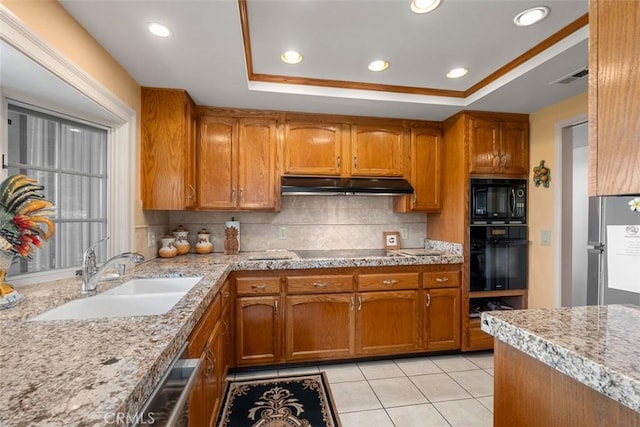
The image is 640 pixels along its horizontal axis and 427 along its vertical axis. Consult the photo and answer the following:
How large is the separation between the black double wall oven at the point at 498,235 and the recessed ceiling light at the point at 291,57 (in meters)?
1.88

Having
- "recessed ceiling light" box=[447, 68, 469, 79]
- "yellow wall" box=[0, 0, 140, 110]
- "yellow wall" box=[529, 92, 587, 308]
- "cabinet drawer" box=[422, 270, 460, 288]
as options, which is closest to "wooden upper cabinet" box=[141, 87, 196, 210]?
"yellow wall" box=[0, 0, 140, 110]

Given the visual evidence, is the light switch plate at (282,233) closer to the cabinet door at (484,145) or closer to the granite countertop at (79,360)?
the granite countertop at (79,360)

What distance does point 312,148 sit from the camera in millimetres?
2814

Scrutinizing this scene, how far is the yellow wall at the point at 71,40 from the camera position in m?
1.24

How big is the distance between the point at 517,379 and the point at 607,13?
101 cm

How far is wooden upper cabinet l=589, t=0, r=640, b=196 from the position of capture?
26.0 inches

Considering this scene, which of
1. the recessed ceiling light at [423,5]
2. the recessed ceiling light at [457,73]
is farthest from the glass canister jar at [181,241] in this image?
the recessed ceiling light at [457,73]

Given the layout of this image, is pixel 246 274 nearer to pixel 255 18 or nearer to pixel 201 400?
pixel 201 400

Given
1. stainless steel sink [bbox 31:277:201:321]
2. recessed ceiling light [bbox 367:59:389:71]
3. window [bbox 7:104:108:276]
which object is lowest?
stainless steel sink [bbox 31:277:201:321]

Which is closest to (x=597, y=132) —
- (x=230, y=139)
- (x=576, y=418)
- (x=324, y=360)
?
(x=576, y=418)

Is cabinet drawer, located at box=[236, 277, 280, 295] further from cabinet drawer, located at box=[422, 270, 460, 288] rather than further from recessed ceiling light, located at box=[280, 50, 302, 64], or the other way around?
recessed ceiling light, located at box=[280, 50, 302, 64]

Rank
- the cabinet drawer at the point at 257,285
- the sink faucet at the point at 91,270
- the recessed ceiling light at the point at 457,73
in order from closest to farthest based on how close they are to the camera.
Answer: the sink faucet at the point at 91,270, the recessed ceiling light at the point at 457,73, the cabinet drawer at the point at 257,285

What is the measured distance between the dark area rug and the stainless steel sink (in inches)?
35.7

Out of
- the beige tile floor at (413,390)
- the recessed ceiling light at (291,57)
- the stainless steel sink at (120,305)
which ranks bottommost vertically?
the beige tile floor at (413,390)
